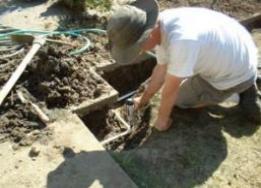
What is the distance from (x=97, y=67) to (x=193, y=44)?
1.68 m

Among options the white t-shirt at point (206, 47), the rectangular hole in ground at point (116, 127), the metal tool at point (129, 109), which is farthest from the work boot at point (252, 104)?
the metal tool at point (129, 109)

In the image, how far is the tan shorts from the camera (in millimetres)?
4121

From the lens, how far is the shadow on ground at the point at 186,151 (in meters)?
3.63

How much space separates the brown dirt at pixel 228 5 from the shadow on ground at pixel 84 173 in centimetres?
303

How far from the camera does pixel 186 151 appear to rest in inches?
153

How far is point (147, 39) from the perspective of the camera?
133 inches

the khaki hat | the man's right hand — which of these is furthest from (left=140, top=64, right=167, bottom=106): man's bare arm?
the khaki hat

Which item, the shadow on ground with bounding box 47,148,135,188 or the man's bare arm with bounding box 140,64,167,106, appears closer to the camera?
the shadow on ground with bounding box 47,148,135,188

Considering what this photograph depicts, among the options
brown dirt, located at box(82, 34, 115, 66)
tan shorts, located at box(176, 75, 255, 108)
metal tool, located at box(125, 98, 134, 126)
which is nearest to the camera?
tan shorts, located at box(176, 75, 255, 108)

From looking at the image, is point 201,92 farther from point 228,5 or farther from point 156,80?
point 228,5

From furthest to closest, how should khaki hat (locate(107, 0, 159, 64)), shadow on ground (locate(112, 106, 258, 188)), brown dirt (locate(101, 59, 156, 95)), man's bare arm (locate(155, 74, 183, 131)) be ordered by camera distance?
brown dirt (locate(101, 59, 156, 95))
shadow on ground (locate(112, 106, 258, 188))
man's bare arm (locate(155, 74, 183, 131))
khaki hat (locate(107, 0, 159, 64))

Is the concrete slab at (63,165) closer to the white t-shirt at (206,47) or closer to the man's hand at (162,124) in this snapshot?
the man's hand at (162,124)

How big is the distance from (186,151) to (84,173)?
37.0 inches

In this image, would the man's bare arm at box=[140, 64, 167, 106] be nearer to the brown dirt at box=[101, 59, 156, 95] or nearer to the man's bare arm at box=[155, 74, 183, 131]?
the man's bare arm at box=[155, 74, 183, 131]
